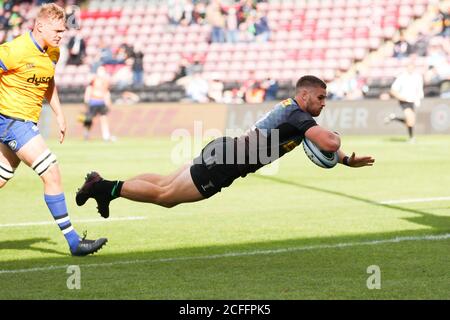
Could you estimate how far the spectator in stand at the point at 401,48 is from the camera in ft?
106

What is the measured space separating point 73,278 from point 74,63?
3260 cm

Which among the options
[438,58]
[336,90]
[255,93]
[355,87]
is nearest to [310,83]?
[355,87]

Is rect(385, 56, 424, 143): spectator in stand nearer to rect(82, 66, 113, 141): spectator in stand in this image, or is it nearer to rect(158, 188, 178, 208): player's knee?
rect(82, 66, 113, 141): spectator in stand

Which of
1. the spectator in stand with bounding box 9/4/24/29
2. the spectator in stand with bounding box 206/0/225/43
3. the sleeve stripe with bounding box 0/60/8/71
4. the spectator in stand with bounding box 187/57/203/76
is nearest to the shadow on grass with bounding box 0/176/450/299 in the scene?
the sleeve stripe with bounding box 0/60/8/71

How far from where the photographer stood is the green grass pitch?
282 inches

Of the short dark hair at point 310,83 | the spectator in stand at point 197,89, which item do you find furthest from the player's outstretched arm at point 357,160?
the spectator in stand at point 197,89

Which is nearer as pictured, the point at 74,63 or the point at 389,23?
the point at 389,23

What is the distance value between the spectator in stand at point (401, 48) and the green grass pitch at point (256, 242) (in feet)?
51.1

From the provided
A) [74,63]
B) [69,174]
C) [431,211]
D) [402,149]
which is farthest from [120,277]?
[74,63]

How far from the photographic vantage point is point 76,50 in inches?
1538

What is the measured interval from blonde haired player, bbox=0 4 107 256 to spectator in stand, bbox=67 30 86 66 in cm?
3058

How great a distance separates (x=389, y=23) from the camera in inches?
1355

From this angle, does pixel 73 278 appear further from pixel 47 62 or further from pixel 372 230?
pixel 372 230

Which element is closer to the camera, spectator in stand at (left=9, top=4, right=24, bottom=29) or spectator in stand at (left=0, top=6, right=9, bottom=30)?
spectator in stand at (left=9, top=4, right=24, bottom=29)
